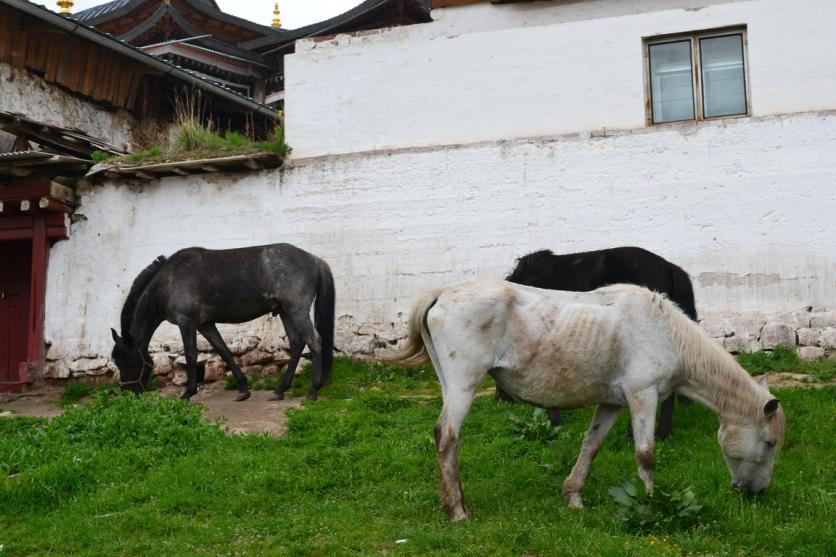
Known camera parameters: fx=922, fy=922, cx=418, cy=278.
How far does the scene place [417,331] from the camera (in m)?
6.68

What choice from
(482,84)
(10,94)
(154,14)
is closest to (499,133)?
(482,84)

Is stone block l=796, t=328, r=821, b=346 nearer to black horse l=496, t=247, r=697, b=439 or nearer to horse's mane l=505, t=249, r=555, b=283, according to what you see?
black horse l=496, t=247, r=697, b=439

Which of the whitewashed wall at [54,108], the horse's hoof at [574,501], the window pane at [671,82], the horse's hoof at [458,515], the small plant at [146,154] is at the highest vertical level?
the whitewashed wall at [54,108]

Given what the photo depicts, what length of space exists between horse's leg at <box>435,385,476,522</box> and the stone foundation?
6152 mm

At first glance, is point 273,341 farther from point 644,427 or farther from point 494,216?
point 644,427

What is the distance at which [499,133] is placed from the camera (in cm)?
1303

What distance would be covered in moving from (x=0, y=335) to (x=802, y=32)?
1301 centimetres

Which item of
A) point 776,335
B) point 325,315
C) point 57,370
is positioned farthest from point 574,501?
point 57,370

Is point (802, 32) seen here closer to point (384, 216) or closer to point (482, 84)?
point (482, 84)

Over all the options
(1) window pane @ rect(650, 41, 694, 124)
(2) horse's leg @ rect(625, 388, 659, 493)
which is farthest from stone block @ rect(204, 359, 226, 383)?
(2) horse's leg @ rect(625, 388, 659, 493)

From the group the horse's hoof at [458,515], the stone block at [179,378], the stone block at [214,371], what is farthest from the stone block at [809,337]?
the stone block at [179,378]

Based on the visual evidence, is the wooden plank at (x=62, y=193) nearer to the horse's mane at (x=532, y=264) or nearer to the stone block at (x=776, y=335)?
the horse's mane at (x=532, y=264)

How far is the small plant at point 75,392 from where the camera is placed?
12.8m

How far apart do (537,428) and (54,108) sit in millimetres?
12098
